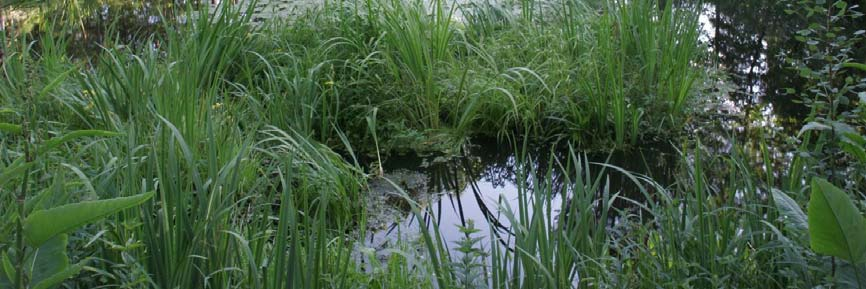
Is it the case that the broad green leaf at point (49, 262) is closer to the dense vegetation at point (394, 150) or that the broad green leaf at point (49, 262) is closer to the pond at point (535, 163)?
the dense vegetation at point (394, 150)

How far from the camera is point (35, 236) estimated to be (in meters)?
1.24

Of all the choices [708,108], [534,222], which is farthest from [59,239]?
[708,108]

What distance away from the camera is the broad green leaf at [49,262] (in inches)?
57.1

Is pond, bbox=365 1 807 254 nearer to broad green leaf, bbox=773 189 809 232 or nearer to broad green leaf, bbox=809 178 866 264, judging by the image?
broad green leaf, bbox=773 189 809 232

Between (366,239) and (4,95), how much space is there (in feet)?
4.62

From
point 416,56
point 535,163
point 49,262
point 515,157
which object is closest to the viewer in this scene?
point 49,262

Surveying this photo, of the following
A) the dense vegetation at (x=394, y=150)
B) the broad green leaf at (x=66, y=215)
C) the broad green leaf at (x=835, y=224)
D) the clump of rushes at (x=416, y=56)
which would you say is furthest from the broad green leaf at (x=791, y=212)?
the clump of rushes at (x=416, y=56)

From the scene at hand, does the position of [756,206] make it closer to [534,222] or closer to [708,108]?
[534,222]

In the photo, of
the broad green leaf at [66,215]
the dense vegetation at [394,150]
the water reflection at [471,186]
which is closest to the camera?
the broad green leaf at [66,215]

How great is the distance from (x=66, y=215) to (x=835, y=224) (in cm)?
121

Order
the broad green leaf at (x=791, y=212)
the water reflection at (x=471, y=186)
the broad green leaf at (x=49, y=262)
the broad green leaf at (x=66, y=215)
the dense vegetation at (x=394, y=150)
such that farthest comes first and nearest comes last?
the water reflection at (x=471, y=186), the dense vegetation at (x=394, y=150), the broad green leaf at (x=791, y=212), the broad green leaf at (x=49, y=262), the broad green leaf at (x=66, y=215)

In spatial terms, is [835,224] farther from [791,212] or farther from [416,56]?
[416,56]

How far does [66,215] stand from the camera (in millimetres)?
1221

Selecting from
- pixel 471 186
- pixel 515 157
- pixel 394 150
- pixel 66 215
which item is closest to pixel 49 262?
pixel 66 215
